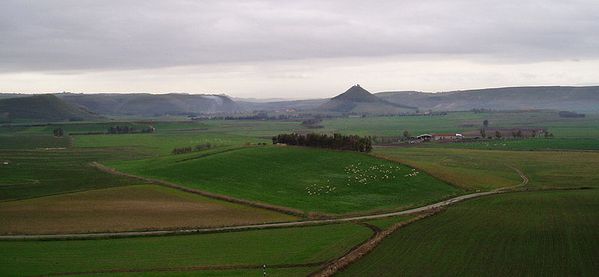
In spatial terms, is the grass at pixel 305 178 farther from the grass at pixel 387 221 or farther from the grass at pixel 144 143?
the grass at pixel 144 143

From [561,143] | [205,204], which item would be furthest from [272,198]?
[561,143]

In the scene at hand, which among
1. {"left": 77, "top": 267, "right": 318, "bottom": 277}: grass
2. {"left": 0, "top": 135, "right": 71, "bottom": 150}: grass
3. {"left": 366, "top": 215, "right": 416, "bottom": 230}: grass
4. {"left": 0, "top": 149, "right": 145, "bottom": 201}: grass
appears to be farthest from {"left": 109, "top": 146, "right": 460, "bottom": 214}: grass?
{"left": 0, "top": 135, "right": 71, "bottom": 150}: grass

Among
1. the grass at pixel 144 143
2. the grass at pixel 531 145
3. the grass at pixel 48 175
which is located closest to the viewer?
the grass at pixel 48 175

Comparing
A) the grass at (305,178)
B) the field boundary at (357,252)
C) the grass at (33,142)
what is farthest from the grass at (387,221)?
the grass at (33,142)

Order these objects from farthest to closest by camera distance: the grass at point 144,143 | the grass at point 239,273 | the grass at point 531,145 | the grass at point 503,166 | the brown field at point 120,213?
the grass at point 144,143 → the grass at point 531,145 → the grass at point 503,166 → the brown field at point 120,213 → the grass at point 239,273

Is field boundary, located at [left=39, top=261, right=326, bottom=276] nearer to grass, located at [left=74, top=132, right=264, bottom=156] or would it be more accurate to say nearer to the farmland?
the farmland

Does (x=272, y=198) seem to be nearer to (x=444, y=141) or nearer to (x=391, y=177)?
(x=391, y=177)

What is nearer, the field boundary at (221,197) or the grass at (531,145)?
the field boundary at (221,197)
